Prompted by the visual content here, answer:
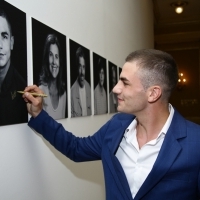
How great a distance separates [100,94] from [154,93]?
106 centimetres

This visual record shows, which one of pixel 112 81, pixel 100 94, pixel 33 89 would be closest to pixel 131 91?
pixel 33 89

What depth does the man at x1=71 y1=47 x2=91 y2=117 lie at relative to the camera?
6.85ft

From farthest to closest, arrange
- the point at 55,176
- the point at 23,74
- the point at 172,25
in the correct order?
the point at 172,25 → the point at 55,176 → the point at 23,74

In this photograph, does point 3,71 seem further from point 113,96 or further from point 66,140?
point 113,96

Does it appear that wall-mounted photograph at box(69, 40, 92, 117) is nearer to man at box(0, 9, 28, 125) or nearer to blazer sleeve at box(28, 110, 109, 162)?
blazer sleeve at box(28, 110, 109, 162)

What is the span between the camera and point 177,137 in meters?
1.58

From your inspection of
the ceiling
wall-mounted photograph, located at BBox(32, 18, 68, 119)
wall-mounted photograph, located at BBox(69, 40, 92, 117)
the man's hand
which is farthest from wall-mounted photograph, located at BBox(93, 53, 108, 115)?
the ceiling

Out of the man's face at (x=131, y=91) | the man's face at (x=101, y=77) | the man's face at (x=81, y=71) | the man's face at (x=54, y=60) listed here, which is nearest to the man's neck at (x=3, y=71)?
the man's face at (x=54, y=60)

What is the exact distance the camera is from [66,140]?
181 cm

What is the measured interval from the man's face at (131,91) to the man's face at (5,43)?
609 mm

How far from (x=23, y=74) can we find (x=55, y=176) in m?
0.70

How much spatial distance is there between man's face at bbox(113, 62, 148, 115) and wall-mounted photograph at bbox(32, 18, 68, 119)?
1.22 feet

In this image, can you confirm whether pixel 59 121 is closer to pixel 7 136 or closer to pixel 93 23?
pixel 7 136

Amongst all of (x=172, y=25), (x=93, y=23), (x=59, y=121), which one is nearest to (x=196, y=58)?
(x=172, y=25)
